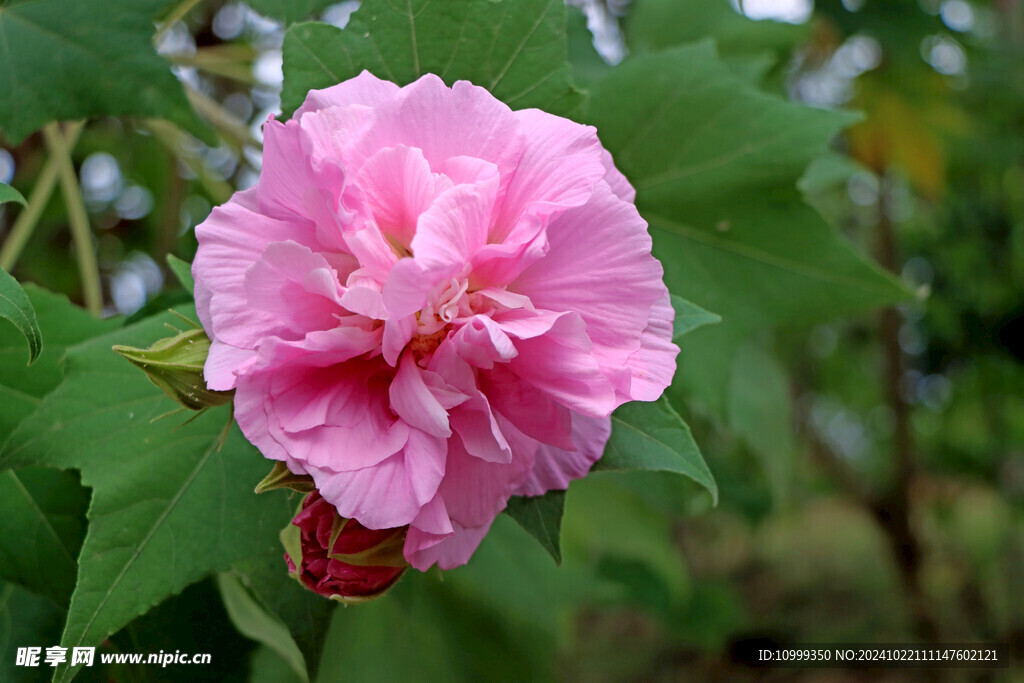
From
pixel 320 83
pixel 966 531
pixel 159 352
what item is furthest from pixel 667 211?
pixel 966 531

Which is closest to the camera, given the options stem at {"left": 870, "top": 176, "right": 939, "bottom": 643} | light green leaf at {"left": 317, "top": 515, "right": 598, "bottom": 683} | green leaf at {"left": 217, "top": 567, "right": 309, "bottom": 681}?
green leaf at {"left": 217, "top": 567, "right": 309, "bottom": 681}

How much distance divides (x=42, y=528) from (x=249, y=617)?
18cm

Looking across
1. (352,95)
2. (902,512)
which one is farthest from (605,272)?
(902,512)

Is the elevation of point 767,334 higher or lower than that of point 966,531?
higher

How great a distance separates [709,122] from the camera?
0.70 m

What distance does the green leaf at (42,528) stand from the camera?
0.50 m

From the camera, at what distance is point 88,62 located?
528mm

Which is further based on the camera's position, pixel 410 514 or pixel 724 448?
pixel 724 448

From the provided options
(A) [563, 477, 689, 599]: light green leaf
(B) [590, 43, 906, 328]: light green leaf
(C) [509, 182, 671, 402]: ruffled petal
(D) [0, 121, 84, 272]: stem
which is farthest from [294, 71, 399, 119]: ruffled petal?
(A) [563, 477, 689, 599]: light green leaf

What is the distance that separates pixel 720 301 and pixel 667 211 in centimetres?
10

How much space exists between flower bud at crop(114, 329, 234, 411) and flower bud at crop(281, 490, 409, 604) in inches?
2.8

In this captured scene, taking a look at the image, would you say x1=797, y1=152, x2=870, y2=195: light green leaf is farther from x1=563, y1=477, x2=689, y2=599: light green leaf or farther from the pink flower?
the pink flower

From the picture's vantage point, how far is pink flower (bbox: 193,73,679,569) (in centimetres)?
33

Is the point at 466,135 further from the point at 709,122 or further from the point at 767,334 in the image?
the point at 767,334
